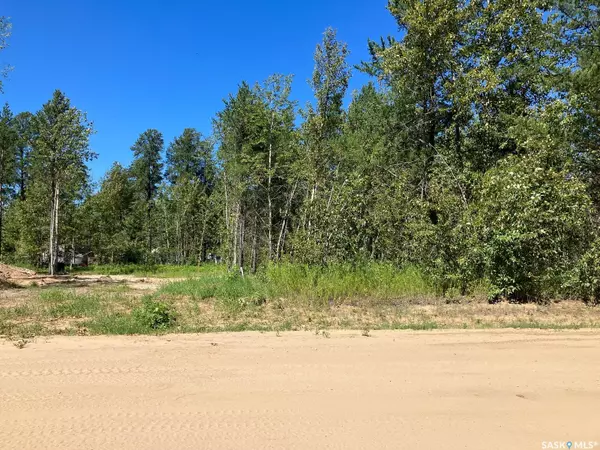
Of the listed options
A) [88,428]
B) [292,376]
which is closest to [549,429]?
[292,376]

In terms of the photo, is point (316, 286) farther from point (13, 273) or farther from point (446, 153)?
point (13, 273)

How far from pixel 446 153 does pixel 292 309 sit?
27.6 feet

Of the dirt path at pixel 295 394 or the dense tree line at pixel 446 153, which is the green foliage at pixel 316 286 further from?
the dirt path at pixel 295 394

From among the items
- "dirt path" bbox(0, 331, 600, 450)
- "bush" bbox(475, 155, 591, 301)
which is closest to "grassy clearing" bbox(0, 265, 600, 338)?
"bush" bbox(475, 155, 591, 301)

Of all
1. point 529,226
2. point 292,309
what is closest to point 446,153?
point 529,226

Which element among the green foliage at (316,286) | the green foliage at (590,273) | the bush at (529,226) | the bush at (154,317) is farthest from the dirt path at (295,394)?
the green foliage at (590,273)

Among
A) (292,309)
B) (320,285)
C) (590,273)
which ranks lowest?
(292,309)

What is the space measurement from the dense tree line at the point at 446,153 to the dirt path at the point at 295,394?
16.2 ft

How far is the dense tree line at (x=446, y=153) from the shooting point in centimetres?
1170

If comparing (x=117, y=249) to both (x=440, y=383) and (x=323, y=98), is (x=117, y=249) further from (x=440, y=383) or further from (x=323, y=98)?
(x=440, y=383)

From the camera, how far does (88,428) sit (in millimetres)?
3973

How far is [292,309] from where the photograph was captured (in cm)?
1085

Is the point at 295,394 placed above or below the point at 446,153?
below

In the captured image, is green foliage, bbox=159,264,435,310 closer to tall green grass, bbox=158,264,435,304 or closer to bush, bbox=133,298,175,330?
A: tall green grass, bbox=158,264,435,304
